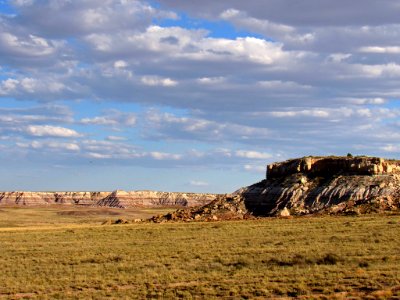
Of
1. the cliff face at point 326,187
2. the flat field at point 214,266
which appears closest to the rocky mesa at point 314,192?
the cliff face at point 326,187

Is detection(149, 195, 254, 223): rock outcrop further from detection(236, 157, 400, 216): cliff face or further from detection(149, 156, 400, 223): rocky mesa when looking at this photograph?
detection(236, 157, 400, 216): cliff face

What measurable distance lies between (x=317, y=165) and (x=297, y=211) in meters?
10.7

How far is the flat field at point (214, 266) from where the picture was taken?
20562 millimetres

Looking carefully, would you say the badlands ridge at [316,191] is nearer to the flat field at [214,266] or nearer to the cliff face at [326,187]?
the cliff face at [326,187]

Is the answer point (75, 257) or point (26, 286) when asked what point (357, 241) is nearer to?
point (75, 257)

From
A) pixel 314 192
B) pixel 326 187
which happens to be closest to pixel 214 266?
pixel 326 187

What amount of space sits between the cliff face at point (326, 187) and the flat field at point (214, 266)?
20.8 metres

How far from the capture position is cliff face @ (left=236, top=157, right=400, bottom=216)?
63969mm

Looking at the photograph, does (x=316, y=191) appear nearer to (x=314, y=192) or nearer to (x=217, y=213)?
(x=314, y=192)

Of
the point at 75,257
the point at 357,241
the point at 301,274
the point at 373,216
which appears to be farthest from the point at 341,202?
the point at 301,274

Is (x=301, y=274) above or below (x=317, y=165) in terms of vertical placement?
below

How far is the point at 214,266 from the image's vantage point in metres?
26.8

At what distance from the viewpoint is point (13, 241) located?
45.6 meters

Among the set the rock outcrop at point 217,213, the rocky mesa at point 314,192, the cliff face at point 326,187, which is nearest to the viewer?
the cliff face at point 326,187
